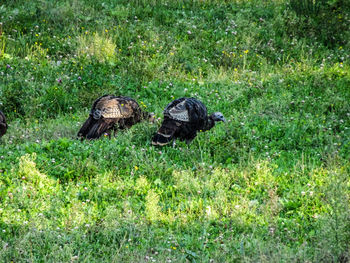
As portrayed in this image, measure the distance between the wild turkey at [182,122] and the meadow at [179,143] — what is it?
0.64 ft

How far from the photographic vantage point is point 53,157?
7148 mm

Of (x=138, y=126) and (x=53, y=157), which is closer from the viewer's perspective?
(x=53, y=157)

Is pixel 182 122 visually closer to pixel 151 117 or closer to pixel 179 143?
pixel 179 143

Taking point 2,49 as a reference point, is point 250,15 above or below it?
above

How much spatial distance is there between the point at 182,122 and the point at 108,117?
52.0 inches

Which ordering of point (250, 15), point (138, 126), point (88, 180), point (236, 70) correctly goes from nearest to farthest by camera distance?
point (88, 180)
point (138, 126)
point (236, 70)
point (250, 15)

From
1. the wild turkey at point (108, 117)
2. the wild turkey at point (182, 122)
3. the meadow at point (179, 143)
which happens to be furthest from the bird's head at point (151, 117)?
the wild turkey at point (182, 122)

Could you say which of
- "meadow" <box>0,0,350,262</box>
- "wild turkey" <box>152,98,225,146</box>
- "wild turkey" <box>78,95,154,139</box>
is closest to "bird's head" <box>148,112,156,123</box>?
"wild turkey" <box>78,95,154,139</box>

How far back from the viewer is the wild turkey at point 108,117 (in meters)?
8.05

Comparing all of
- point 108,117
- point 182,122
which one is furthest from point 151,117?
point 182,122

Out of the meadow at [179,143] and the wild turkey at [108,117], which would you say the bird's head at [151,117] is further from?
the meadow at [179,143]

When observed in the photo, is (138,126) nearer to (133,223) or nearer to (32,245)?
(133,223)

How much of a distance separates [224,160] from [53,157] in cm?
267

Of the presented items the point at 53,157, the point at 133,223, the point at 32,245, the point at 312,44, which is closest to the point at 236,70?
the point at 312,44
